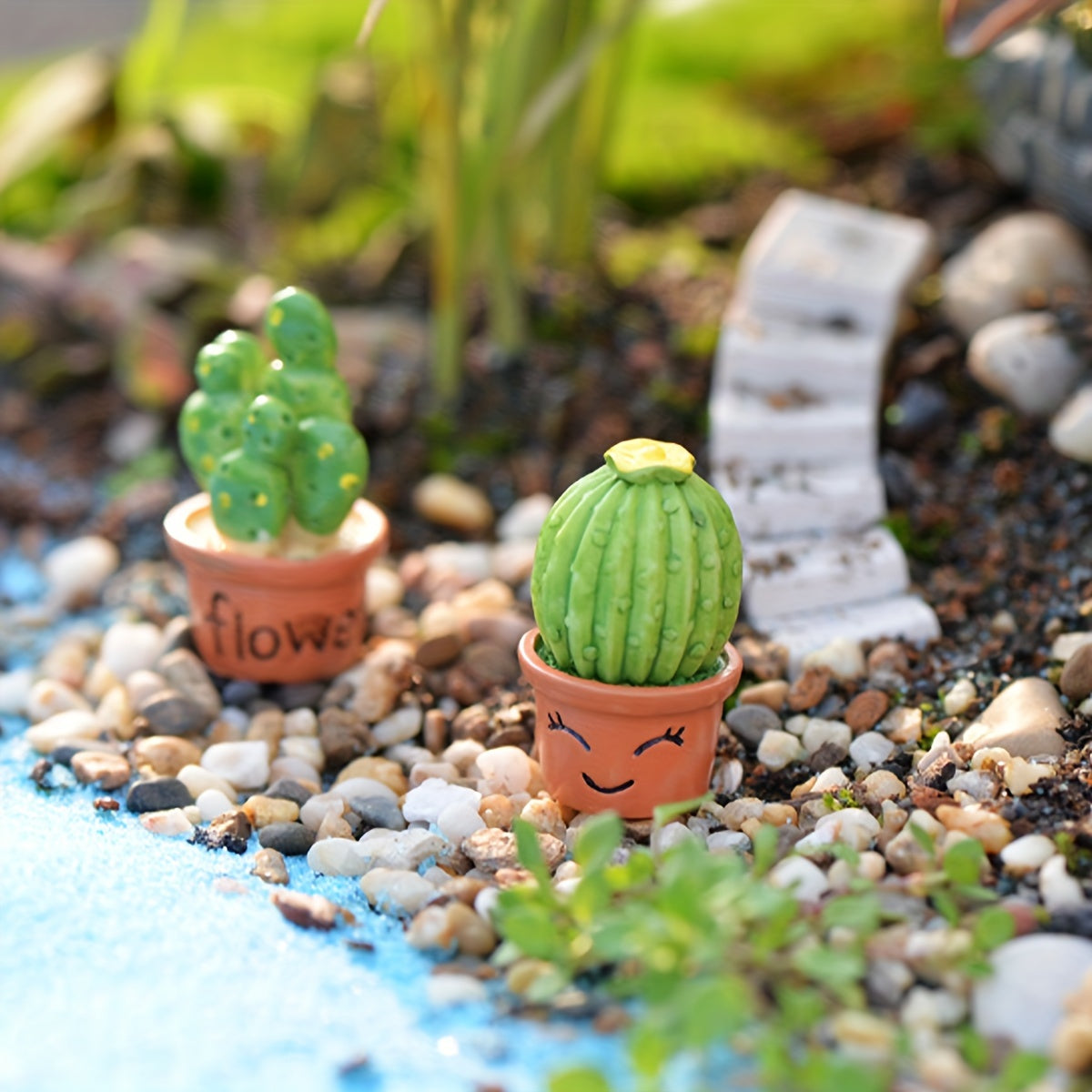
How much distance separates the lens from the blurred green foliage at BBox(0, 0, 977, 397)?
337 cm

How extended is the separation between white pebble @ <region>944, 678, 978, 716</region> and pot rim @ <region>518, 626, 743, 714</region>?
0.46m

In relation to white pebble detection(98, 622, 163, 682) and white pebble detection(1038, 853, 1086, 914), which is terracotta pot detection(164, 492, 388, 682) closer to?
white pebble detection(98, 622, 163, 682)

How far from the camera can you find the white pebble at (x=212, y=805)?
2.19m

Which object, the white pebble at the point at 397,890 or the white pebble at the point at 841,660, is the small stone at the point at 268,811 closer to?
the white pebble at the point at 397,890

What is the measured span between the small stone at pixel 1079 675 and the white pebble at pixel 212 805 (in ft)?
4.38

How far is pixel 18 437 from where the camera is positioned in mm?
3771

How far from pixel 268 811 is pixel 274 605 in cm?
Result: 44

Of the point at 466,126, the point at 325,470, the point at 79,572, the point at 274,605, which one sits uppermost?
the point at 466,126

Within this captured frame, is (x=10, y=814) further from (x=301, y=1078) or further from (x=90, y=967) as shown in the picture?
(x=301, y=1078)

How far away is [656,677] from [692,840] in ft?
1.32

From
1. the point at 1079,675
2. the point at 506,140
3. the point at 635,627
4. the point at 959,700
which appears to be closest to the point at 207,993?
the point at 635,627

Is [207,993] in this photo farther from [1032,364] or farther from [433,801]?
[1032,364]

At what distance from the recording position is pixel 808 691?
244 cm

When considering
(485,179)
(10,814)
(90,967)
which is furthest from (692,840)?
(485,179)
